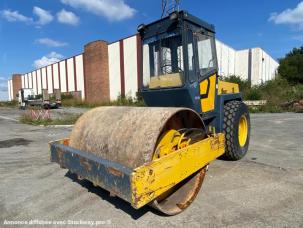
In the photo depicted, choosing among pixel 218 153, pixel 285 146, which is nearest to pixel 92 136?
pixel 218 153

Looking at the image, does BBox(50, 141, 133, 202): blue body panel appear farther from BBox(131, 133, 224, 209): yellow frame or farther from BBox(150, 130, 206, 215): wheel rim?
BBox(150, 130, 206, 215): wheel rim

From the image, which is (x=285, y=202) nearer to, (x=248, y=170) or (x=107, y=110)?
(x=248, y=170)

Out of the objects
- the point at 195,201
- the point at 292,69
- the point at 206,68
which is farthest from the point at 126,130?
the point at 292,69

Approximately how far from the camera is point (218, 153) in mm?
4121

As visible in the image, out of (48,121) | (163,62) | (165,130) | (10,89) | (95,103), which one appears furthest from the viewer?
(10,89)

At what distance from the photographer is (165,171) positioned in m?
2.94

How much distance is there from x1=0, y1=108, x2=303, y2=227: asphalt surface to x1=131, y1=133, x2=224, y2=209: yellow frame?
2.02 feet

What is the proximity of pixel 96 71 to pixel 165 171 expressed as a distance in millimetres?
34040

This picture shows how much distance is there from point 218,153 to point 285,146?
4070mm

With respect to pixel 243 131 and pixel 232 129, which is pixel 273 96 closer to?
pixel 243 131

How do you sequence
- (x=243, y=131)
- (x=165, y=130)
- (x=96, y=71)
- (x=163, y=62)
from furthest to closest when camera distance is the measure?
1. (x=96, y=71)
2. (x=243, y=131)
3. (x=163, y=62)
4. (x=165, y=130)

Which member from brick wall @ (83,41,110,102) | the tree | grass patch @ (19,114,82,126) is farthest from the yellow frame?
the tree

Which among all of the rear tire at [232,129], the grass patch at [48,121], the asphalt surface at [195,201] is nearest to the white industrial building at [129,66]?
the grass patch at [48,121]

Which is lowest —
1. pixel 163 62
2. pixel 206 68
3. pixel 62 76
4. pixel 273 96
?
pixel 273 96
